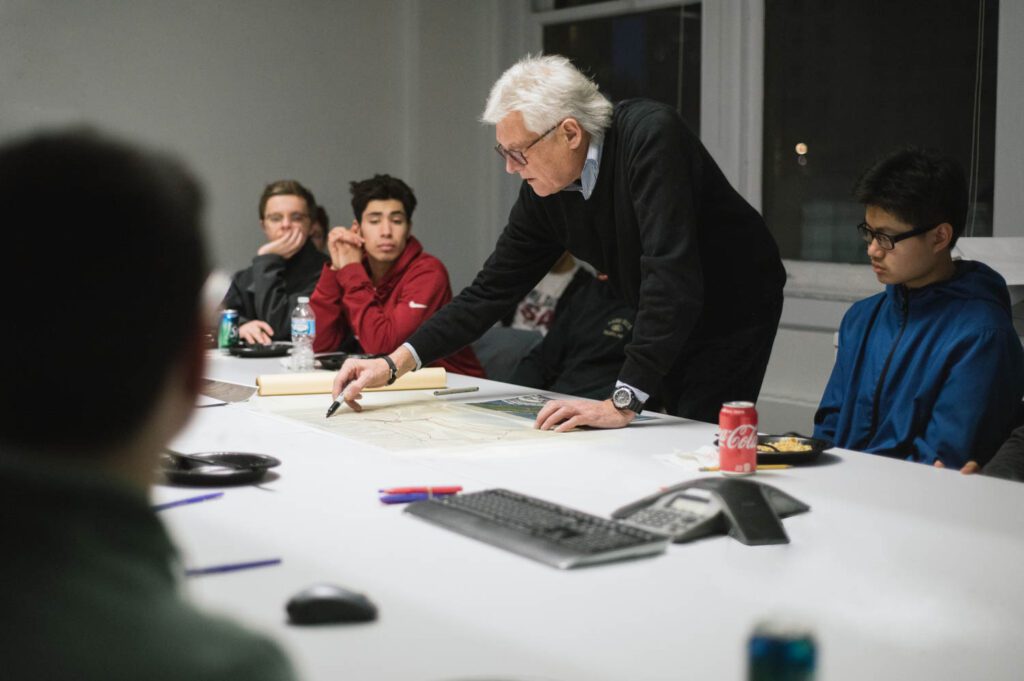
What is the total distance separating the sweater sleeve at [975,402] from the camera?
6.61 feet

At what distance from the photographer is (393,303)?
3.30 meters

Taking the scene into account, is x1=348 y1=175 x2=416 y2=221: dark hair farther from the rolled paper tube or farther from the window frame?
the window frame

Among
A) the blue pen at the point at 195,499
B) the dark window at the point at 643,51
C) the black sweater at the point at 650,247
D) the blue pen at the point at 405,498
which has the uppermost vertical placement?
the dark window at the point at 643,51

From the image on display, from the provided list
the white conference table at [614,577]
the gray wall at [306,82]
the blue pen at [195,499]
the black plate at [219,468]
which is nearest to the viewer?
the white conference table at [614,577]

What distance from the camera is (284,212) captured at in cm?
397

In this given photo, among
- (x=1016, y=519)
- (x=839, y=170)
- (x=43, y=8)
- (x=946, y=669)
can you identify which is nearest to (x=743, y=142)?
(x=839, y=170)

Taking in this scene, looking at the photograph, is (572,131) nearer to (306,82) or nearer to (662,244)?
(662,244)

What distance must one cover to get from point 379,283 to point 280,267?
0.57 metres

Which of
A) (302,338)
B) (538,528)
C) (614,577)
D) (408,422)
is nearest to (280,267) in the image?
(302,338)

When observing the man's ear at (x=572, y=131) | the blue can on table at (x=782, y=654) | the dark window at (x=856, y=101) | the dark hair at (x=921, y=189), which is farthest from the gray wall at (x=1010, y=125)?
the blue can on table at (x=782, y=654)

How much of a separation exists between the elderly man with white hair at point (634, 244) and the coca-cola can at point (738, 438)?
1.17 ft

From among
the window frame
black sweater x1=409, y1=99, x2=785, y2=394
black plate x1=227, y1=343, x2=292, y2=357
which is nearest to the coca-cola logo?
black sweater x1=409, y1=99, x2=785, y2=394

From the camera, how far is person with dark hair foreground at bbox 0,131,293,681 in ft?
1.44

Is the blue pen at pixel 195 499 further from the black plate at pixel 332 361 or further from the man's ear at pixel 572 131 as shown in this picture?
the black plate at pixel 332 361
